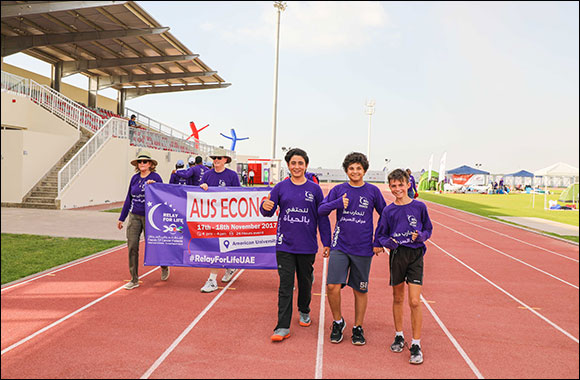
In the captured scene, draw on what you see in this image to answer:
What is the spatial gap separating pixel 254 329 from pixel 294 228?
1.21 m

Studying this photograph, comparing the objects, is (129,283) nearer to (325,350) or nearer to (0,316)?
(325,350)

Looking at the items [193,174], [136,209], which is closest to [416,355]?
[136,209]

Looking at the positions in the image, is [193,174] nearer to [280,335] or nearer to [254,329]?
[254,329]

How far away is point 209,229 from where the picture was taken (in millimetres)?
5789

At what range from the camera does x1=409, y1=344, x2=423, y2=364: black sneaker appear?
3.43 metres

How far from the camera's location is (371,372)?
3293 millimetres

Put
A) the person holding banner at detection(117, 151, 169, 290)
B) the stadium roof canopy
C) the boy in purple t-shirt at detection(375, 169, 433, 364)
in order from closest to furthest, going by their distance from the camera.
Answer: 1. the boy in purple t-shirt at detection(375, 169, 433, 364)
2. the person holding banner at detection(117, 151, 169, 290)
3. the stadium roof canopy

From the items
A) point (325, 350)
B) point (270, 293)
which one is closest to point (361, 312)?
point (325, 350)

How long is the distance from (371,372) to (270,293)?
2.50 m

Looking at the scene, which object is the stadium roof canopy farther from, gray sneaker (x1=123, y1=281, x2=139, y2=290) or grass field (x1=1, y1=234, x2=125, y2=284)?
gray sneaker (x1=123, y1=281, x2=139, y2=290)

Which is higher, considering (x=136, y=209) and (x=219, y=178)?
(x=219, y=178)

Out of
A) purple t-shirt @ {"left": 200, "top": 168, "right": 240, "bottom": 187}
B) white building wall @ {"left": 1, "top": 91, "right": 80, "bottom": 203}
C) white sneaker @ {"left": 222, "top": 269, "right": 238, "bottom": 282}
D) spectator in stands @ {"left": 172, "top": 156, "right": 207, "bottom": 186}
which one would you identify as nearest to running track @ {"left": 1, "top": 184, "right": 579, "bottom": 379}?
white sneaker @ {"left": 222, "top": 269, "right": 238, "bottom": 282}

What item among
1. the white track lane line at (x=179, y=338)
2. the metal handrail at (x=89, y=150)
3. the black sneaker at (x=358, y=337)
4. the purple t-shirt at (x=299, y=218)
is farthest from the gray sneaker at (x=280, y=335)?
the metal handrail at (x=89, y=150)

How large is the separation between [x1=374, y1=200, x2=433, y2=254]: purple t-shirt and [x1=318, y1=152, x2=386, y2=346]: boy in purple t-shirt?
17 centimetres
